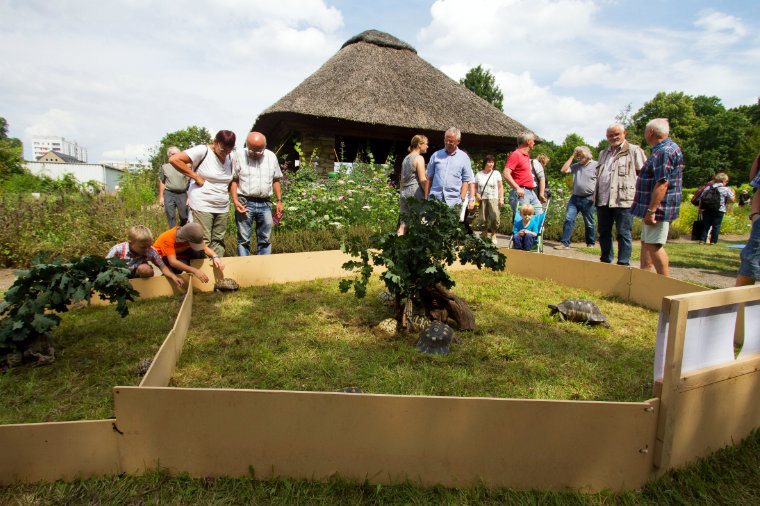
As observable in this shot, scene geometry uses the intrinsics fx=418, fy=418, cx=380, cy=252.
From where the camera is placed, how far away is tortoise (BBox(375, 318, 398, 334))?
3411mm

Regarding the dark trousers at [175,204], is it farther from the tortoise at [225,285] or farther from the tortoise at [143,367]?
the tortoise at [143,367]

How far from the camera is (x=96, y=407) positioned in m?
2.25

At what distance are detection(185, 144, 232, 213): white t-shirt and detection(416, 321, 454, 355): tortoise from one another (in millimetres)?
3069

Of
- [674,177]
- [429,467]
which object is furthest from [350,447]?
[674,177]

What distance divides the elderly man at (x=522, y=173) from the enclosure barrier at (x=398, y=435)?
16.7ft

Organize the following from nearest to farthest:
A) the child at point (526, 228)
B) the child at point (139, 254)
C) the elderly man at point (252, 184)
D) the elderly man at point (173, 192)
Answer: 1. the child at point (139, 254)
2. the elderly man at point (252, 184)
3. the elderly man at point (173, 192)
4. the child at point (526, 228)

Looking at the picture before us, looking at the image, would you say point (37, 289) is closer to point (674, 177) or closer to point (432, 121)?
point (674, 177)

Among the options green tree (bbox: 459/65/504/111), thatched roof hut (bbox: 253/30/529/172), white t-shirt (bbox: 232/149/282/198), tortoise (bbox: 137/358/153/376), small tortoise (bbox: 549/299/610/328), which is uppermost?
green tree (bbox: 459/65/504/111)

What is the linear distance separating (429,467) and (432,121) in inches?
447

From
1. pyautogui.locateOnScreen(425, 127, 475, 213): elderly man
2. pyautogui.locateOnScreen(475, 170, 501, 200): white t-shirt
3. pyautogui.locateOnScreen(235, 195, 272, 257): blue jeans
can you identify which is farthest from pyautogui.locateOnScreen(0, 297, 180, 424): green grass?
pyautogui.locateOnScreen(475, 170, 501, 200): white t-shirt

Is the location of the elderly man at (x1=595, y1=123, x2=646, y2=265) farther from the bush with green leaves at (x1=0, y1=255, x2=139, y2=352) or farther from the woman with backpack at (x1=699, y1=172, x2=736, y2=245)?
the woman with backpack at (x1=699, y1=172, x2=736, y2=245)

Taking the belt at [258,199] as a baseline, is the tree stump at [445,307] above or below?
below

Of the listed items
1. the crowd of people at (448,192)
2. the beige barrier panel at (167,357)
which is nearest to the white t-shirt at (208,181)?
the crowd of people at (448,192)

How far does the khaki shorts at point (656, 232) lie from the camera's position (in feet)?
13.4
